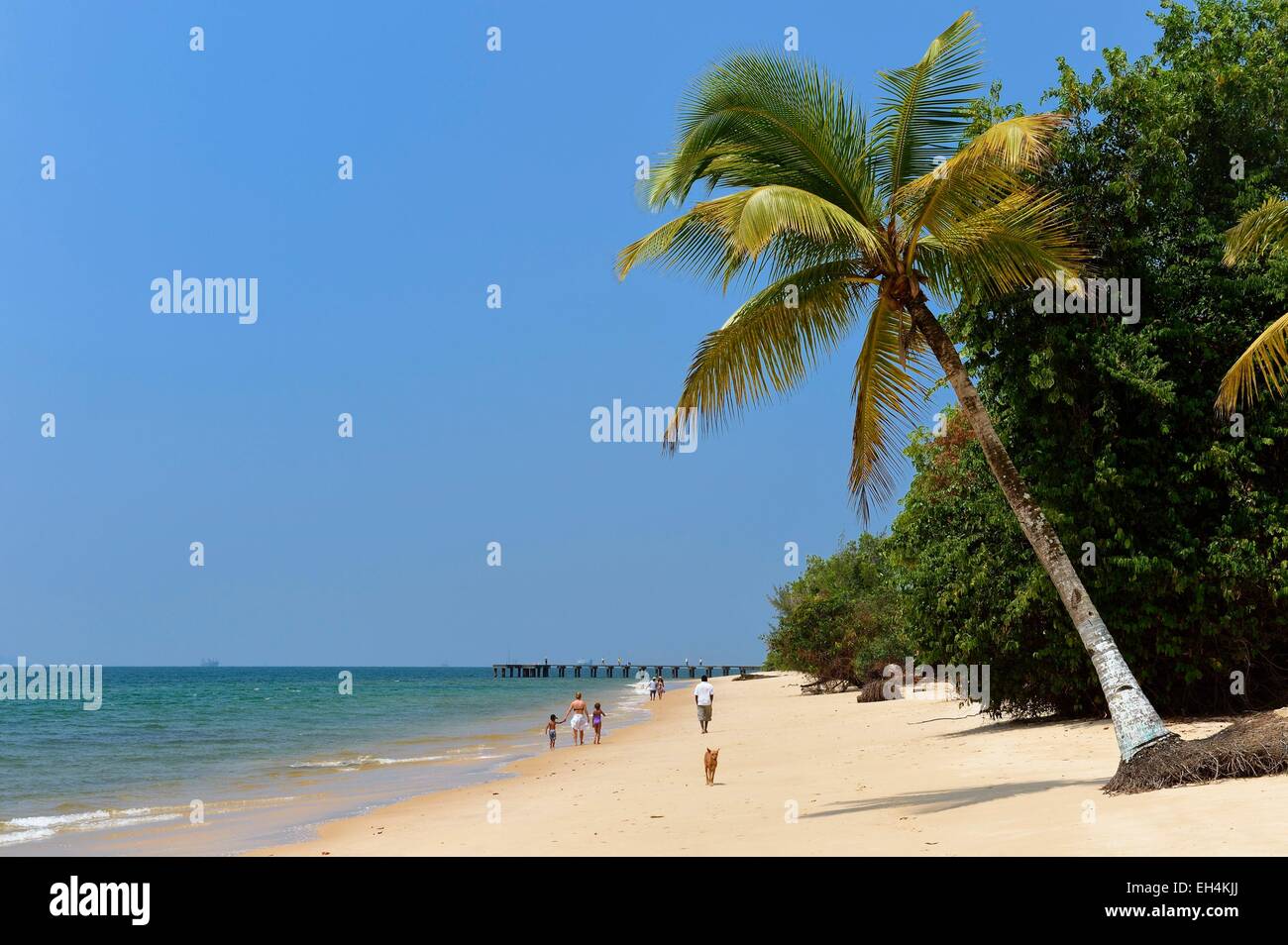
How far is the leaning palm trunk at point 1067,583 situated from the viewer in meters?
12.4

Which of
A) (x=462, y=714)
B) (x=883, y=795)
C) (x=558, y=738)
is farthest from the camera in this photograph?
(x=462, y=714)

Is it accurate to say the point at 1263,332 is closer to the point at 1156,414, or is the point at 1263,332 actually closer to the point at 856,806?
the point at 1156,414

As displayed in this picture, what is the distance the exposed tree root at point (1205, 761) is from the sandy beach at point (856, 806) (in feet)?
0.90

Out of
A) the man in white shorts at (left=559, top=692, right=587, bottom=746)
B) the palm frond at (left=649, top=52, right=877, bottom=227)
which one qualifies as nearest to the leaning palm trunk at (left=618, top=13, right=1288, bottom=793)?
the palm frond at (left=649, top=52, right=877, bottom=227)

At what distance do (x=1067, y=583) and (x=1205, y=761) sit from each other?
242 centimetres

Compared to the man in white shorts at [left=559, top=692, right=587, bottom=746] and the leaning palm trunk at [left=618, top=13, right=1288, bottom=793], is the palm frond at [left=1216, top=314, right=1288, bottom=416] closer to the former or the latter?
the leaning palm trunk at [left=618, top=13, right=1288, bottom=793]

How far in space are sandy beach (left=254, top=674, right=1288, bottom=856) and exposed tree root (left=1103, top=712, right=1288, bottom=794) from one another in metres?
0.28

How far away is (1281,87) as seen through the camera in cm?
1858

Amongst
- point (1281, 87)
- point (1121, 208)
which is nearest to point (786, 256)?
point (1121, 208)

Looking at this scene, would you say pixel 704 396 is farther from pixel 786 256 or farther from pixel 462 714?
pixel 462 714

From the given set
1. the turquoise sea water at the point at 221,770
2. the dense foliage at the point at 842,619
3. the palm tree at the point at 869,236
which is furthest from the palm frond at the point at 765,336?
the dense foliage at the point at 842,619

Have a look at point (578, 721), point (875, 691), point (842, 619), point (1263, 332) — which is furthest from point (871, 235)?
point (842, 619)
